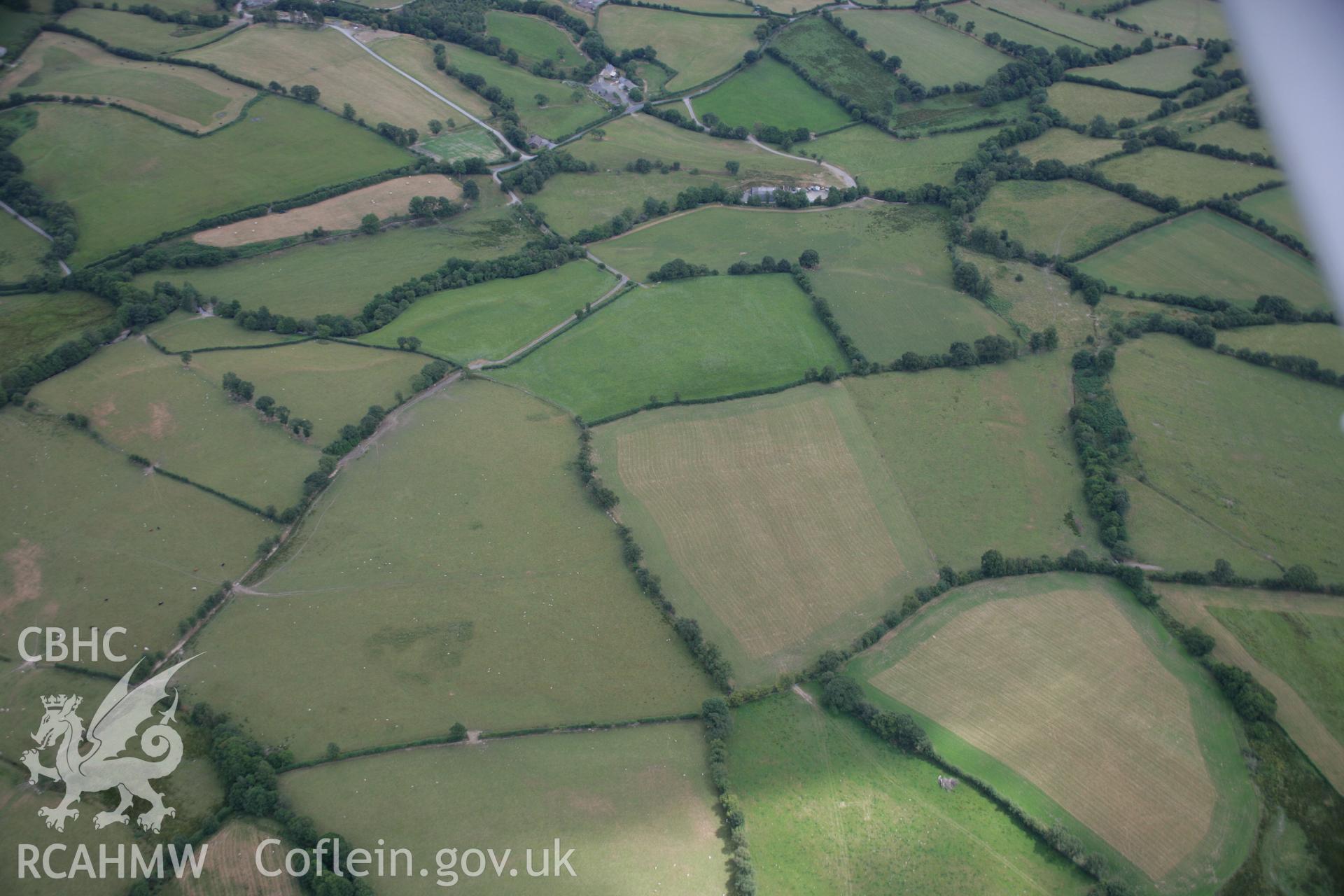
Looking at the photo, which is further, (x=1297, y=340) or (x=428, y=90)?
(x=428, y=90)

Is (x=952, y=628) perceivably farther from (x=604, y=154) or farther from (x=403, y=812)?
(x=604, y=154)

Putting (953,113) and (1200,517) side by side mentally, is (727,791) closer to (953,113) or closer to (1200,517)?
(1200,517)

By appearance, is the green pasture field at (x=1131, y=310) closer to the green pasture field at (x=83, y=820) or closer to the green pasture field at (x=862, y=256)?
the green pasture field at (x=862, y=256)

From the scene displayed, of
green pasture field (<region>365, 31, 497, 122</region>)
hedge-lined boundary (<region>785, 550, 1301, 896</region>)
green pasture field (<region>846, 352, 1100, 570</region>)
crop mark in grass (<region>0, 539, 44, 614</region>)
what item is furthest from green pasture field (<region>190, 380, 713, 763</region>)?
green pasture field (<region>365, 31, 497, 122</region>)

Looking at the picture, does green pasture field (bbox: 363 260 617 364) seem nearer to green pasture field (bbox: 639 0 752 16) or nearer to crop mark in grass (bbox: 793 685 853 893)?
crop mark in grass (bbox: 793 685 853 893)

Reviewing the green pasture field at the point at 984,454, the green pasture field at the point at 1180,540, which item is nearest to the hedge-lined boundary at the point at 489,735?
A: the green pasture field at the point at 984,454

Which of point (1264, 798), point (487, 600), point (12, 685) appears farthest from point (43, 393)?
point (1264, 798)

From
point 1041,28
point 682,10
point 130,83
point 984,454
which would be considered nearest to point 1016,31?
point 1041,28
